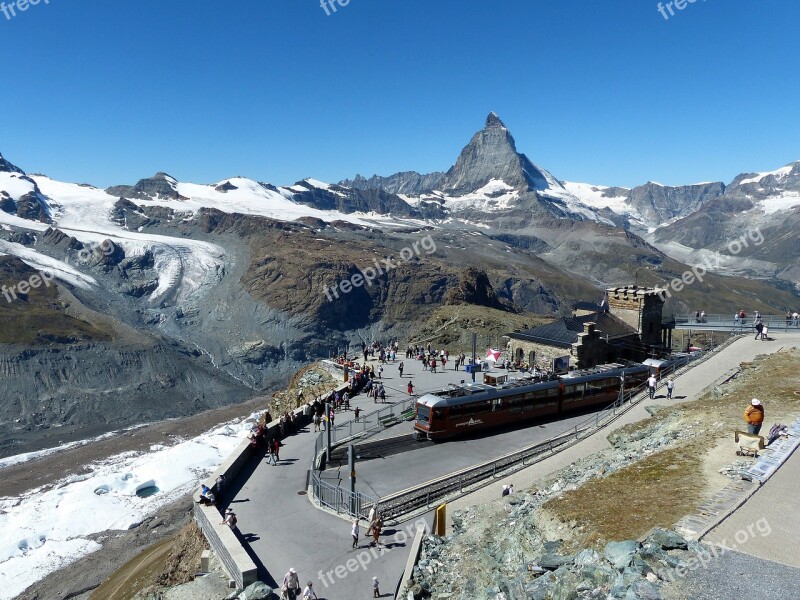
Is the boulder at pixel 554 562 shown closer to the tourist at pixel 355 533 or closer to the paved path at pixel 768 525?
the paved path at pixel 768 525

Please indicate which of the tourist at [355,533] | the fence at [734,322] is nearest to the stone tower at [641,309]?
the fence at [734,322]

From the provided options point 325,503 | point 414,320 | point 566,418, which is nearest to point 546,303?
point 414,320

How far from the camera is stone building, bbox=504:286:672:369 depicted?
40219mm

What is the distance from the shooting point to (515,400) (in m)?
31.2

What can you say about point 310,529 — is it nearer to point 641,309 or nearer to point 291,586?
point 291,586

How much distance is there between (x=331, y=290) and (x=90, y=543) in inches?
4484

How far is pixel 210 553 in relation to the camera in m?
18.2

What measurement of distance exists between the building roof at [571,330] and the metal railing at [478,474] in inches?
367

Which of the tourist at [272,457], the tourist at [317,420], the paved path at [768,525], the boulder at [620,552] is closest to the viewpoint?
the boulder at [620,552]

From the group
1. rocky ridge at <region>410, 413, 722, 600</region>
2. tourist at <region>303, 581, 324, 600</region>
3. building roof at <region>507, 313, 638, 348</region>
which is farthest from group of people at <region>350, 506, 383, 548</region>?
building roof at <region>507, 313, 638, 348</region>

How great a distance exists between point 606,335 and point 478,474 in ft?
71.3

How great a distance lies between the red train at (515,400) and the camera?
29.0 meters

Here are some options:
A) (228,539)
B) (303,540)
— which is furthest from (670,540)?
(228,539)

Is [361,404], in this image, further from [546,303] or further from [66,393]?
Answer: [546,303]
